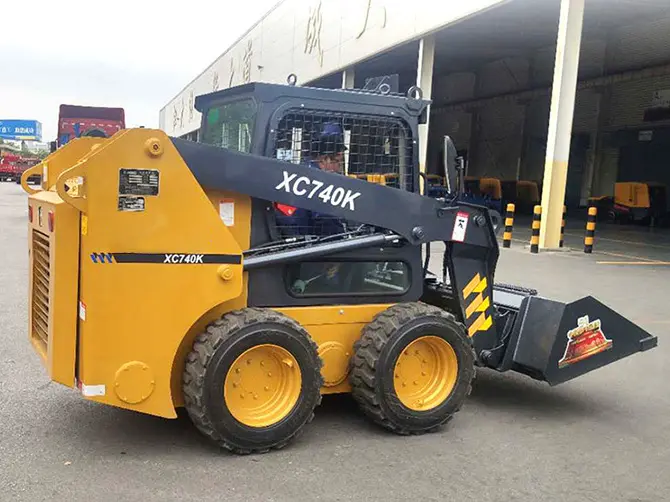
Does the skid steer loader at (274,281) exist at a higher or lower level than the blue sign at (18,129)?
lower

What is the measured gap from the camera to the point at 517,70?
1276 inches

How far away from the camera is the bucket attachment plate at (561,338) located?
477 centimetres


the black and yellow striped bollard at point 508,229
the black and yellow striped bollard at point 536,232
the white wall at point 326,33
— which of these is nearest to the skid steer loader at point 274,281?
the white wall at point 326,33

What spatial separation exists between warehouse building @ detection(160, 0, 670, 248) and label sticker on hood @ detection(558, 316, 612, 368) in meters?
10.4

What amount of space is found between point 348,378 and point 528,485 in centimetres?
127

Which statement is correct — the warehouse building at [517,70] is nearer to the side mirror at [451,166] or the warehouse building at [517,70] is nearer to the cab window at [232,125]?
the side mirror at [451,166]

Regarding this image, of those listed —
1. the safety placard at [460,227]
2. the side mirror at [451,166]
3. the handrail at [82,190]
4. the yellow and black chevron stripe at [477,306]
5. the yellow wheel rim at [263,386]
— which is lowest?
the yellow wheel rim at [263,386]

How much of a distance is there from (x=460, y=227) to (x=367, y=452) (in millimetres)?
1626

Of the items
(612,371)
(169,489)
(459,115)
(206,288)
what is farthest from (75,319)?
(459,115)

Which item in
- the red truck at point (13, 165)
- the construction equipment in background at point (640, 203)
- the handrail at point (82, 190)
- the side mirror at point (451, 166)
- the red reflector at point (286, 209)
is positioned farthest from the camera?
the red truck at point (13, 165)

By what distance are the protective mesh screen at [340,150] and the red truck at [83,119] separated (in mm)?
21971

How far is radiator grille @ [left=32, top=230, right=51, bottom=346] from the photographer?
400cm

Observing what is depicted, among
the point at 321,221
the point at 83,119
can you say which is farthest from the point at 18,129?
the point at 321,221

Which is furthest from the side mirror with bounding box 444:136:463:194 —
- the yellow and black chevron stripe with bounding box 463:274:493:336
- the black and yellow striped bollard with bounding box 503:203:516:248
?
the black and yellow striped bollard with bounding box 503:203:516:248
